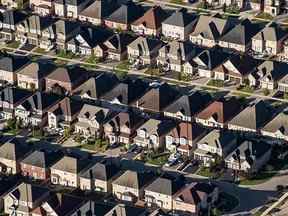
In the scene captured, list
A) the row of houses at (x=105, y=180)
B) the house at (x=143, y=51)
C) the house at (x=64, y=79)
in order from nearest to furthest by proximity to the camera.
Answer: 1. the row of houses at (x=105, y=180)
2. the house at (x=64, y=79)
3. the house at (x=143, y=51)

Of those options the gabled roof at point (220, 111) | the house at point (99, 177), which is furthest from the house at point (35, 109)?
the gabled roof at point (220, 111)

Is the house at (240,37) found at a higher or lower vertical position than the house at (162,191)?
higher

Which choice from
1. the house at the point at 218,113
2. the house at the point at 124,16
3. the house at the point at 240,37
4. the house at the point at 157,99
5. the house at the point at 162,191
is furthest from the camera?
the house at the point at 124,16

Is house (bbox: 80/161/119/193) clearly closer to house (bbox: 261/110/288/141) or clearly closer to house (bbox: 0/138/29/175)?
house (bbox: 0/138/29/175)

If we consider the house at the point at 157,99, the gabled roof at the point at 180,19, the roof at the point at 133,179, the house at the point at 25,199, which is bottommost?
the house at the point at 25,199

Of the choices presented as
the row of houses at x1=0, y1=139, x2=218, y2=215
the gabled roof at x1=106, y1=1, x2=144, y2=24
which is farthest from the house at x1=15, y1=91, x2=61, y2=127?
the gabled roof at x1=106, y1=1, x2=144, y2=24

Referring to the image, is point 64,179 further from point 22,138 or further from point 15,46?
point 15,46

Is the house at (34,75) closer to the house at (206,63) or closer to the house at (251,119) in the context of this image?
the house at (206,63)

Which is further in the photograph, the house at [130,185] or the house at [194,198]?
the house at [130,185]

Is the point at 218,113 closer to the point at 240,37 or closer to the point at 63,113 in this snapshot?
the point at 63,113
